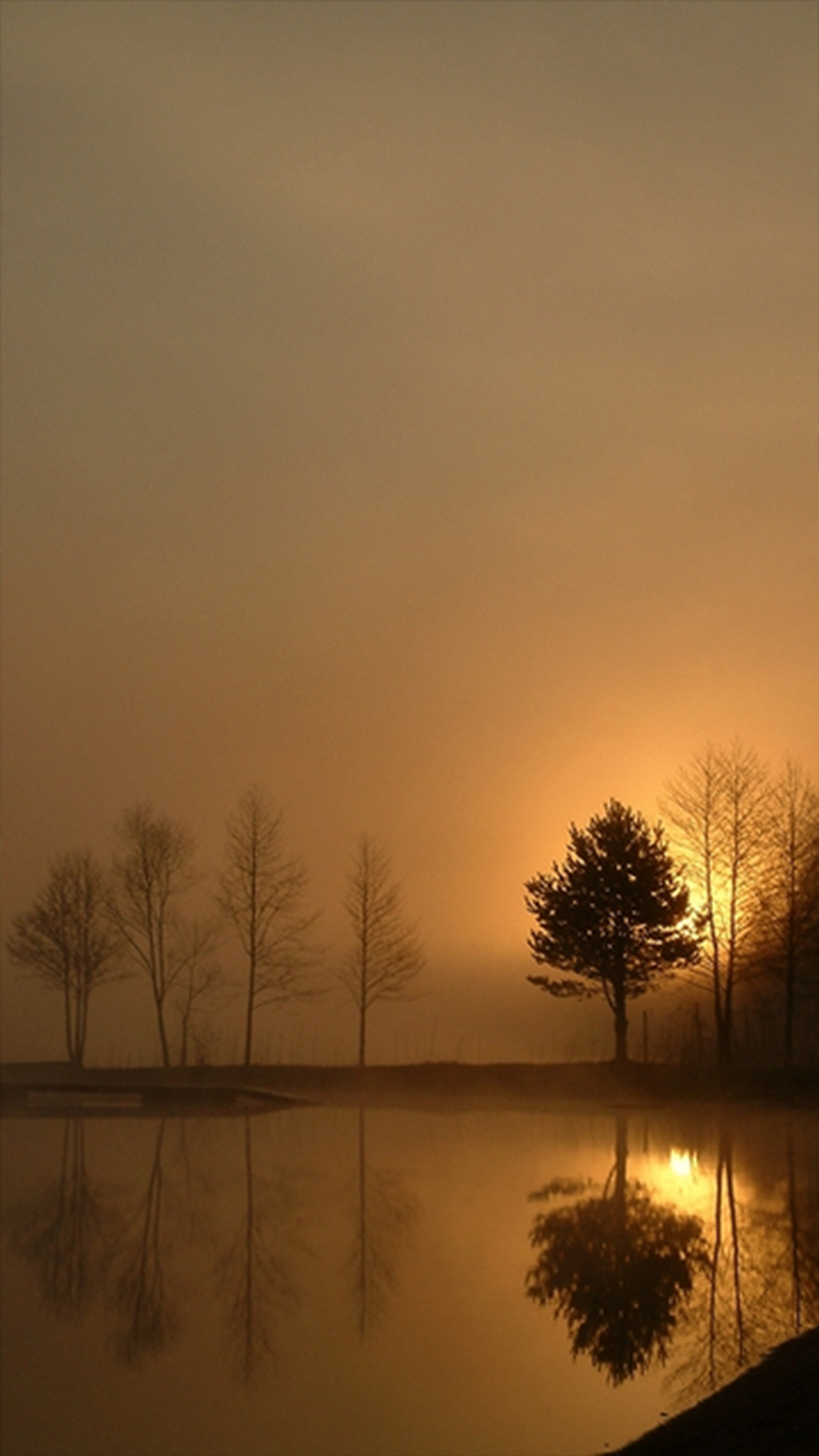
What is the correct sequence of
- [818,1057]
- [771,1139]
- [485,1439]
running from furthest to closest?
[818,1057], [771,1139], [485,1439]

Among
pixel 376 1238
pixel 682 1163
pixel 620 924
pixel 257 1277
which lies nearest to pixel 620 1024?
pixel 620 924

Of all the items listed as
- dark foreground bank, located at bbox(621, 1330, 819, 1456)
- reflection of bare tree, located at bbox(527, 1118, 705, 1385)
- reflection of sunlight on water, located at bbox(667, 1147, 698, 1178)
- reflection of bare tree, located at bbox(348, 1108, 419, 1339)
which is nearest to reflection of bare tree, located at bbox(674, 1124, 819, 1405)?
reflection of bare tree, located at bbox(527, 1118, 705, 1385)

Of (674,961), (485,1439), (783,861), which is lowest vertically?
(485,1439)

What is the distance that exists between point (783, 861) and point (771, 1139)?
16706 millimetres

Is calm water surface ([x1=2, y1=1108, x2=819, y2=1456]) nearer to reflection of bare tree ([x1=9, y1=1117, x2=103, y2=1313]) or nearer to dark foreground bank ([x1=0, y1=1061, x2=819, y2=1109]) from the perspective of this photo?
reflection of bare tree ([x1=9, y1=1117, x2=103, y2=1313])

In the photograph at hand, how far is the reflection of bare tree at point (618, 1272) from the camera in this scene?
14469mm

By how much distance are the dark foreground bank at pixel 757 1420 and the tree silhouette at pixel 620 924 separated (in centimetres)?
3413

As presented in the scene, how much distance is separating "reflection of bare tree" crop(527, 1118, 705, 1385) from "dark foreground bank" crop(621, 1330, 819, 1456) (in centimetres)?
138

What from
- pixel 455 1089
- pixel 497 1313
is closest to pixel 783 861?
pixel 455 1089

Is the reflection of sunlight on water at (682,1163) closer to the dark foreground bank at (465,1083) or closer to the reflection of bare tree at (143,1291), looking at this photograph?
the reflection of bare tree at (143,1291)

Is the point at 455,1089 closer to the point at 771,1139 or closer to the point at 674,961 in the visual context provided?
the point at 674,961

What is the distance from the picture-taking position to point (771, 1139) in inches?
1281

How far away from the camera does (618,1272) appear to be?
17.6 m

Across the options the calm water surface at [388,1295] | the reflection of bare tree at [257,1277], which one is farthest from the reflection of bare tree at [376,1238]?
the reflection of bare tree at [257,1277]
